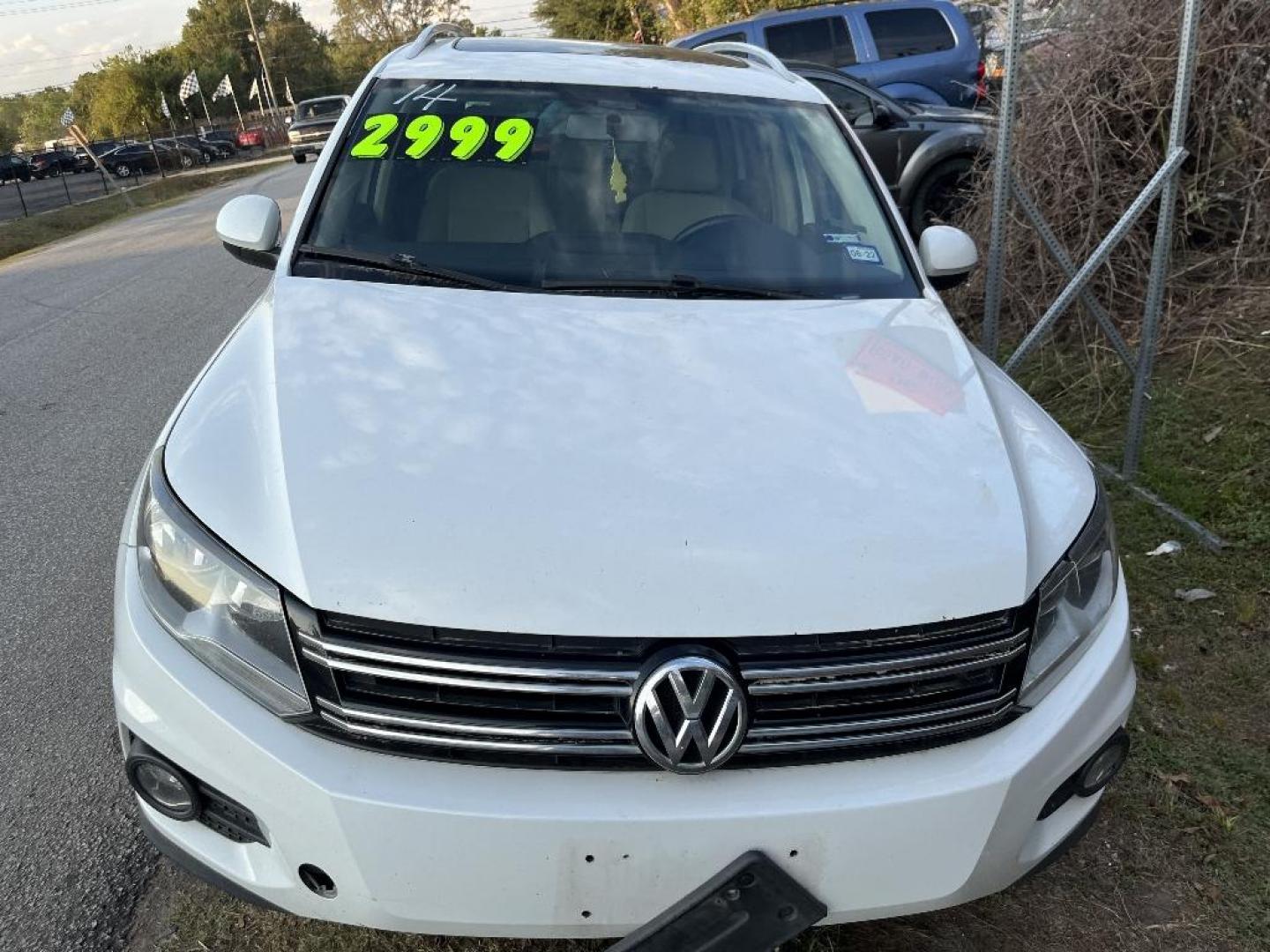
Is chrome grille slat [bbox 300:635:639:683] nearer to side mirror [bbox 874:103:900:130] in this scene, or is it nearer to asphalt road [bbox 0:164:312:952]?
asphalt road [bbox 0:164:312:952]

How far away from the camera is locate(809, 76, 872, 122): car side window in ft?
28.9

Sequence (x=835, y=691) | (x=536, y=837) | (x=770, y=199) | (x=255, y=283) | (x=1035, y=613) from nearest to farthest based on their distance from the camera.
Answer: (x=536, y=837) < (x=835, y=691) < (x=1035, y=613) < (x=770, y=199) < (x=255, y=283)

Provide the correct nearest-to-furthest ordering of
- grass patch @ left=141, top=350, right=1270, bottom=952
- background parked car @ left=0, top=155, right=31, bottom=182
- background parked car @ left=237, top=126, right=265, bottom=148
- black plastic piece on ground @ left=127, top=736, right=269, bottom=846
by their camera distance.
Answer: black plastic piece on ground @ left=127, top=736, right=269, bottom=846 < grass patch @ left=141, top=350, right=1270, bottom=952 < background parked car @ left=0, top=155, right=31, bottom=182 < background parked car @ left=237, top=126, right=265, bottom=148

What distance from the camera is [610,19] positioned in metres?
37.6

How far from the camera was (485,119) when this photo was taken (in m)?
3.24

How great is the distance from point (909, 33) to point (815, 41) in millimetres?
1168

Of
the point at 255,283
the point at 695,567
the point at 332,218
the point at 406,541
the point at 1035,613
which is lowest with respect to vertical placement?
the point at 255,283

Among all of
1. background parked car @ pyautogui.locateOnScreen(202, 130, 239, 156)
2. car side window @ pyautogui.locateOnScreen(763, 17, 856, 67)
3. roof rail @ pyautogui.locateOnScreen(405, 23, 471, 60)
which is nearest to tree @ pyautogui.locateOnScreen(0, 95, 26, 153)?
background parked car @ pyautogui.locateOnScreen(202, 130, 239, 156)

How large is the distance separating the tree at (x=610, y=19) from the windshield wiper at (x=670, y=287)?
116 ft

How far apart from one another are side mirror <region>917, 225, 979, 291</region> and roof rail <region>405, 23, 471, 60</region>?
1865mm

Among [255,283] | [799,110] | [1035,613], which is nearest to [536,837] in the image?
[1035,613]

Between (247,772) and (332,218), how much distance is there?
69.1 inches

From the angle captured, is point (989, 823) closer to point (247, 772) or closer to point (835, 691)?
point (835, 691)

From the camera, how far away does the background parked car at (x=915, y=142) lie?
7691 mm
